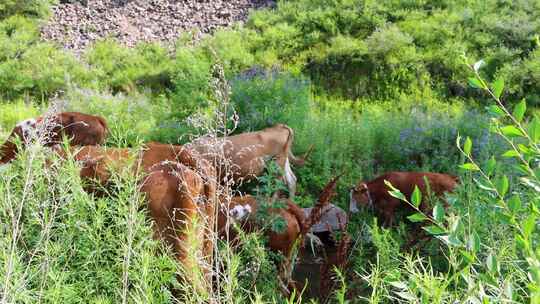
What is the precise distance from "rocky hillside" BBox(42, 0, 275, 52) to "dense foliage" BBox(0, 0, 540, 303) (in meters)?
0.46

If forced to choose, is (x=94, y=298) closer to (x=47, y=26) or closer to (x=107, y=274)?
(x=107, y=274)

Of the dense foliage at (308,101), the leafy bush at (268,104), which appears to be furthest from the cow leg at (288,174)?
the leafy bush at (268,104)

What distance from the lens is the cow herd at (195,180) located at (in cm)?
342

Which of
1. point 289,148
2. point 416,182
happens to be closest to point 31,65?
point 289,148

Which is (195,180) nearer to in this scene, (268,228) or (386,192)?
(268,228)

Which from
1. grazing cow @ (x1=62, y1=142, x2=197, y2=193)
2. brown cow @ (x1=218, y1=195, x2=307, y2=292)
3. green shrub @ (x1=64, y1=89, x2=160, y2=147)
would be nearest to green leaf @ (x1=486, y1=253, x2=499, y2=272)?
grazing cow @ (x1=62, y1=142, x2=197, y2=193)

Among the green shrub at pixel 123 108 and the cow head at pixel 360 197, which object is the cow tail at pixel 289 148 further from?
the green shrub at pixel 123 108

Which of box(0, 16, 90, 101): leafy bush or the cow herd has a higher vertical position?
the cow herd

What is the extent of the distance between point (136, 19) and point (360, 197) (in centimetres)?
982

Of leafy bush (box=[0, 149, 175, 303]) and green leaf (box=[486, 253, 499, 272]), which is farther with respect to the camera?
leafy bush (box=[0, 149, 175, 303])

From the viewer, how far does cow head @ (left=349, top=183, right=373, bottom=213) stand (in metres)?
5.96

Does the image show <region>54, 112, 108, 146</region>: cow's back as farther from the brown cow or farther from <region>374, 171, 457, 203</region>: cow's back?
<region>374, 171, 457, 203</region>: cow's back

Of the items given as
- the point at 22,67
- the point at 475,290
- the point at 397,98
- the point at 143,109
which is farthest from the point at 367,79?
the point at 475,290

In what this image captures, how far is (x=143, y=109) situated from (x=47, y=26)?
5664 millimetres
